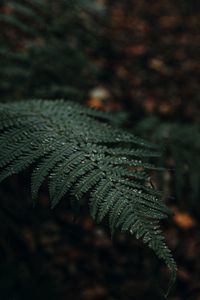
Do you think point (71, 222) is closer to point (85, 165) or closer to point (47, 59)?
point (47, 59)

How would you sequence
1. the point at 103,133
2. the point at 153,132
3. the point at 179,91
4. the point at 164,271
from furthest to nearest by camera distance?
the point at 179,91
the point at 164,271
the point at 153,132
the point at 103,133

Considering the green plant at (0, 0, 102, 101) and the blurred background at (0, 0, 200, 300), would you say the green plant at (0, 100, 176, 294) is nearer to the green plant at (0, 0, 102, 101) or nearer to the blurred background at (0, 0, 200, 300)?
the blurred background at (0, 0, 200, 300)

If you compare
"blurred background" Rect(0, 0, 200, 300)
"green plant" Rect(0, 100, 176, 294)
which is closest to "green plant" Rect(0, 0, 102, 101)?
"blurred background" Rect(0, 0, 200, 300)

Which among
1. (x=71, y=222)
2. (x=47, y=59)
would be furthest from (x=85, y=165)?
(x=71, y=222)

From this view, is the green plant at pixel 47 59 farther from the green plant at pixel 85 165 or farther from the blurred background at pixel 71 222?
the green plant at pixel 85 165

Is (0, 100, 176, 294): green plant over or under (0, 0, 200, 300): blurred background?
over

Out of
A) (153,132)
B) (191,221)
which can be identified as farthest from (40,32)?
(191,221)

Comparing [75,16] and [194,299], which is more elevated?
[75,16]

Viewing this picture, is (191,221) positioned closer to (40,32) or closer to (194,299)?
(194,299)
